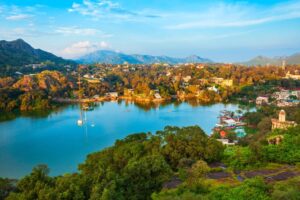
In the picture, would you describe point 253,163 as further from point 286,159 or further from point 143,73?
point 143,73

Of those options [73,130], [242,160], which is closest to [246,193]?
[242,160]

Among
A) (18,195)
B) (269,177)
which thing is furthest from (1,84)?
(269,177)

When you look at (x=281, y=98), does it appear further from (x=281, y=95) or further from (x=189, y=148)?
(x=189, y=148)

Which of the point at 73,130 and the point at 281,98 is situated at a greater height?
the point at 281,98

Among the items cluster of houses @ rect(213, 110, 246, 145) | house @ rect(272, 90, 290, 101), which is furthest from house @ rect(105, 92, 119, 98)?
house @ rect(272, 90, 290, 101)

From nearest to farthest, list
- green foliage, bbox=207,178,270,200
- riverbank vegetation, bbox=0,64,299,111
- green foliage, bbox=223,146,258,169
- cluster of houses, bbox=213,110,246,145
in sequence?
green foliage, bbox=207,178,270,200 < green foliage, bbox=223,146,258,169 < cluster of houses, bbox=213,110,246,145 < riverbank vegetation, bbox=0,64,299,111

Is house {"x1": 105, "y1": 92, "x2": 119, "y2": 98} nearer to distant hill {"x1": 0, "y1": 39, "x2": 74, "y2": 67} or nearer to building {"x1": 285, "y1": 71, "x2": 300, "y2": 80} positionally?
distant hill {"x1": 0, "y1": 39, "x2": 74, "y2": 67}

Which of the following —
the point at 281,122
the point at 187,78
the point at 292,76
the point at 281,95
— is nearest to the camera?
the point at 281,122

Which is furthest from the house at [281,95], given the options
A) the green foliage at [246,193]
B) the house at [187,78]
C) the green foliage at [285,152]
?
the green foliage at [246,193]
